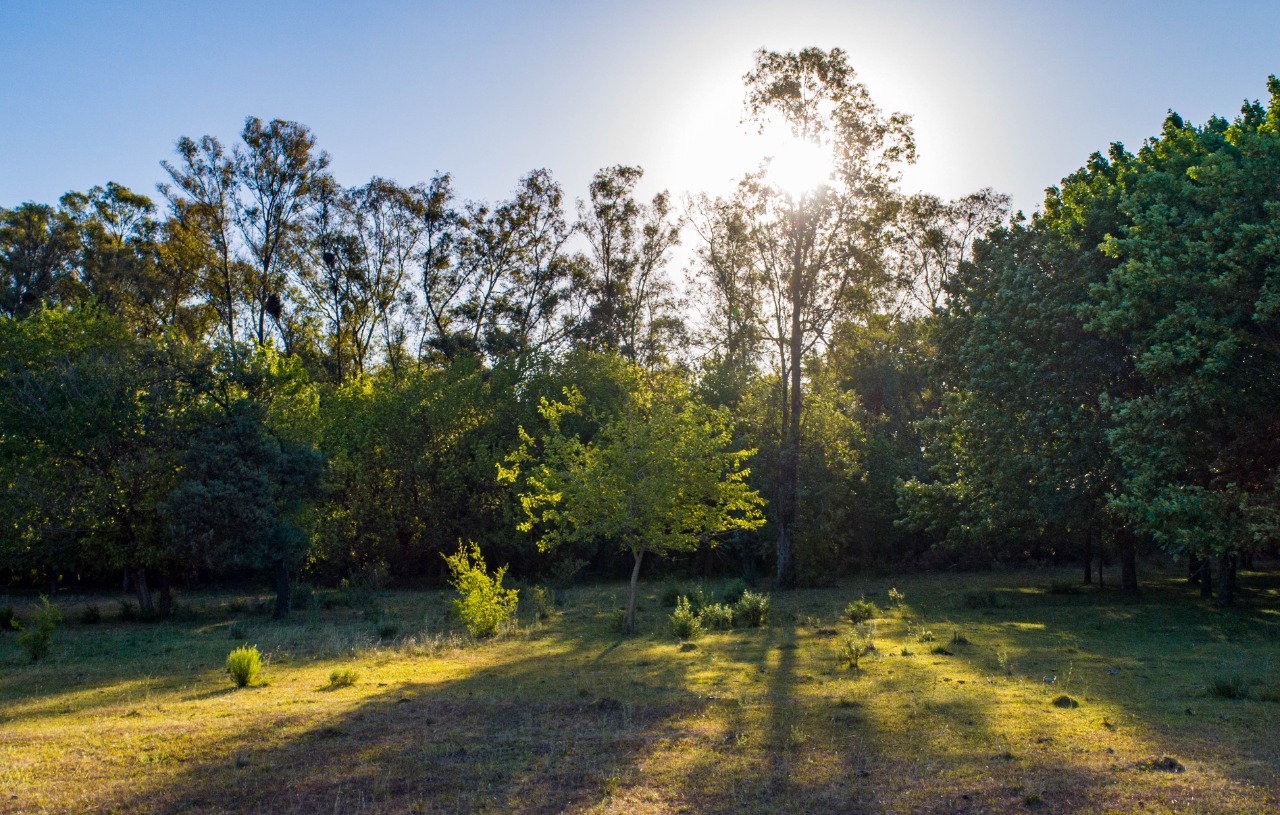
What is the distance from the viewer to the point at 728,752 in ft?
33.2

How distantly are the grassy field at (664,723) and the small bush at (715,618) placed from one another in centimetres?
157

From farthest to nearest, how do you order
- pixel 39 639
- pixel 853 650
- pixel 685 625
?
1. pixel 685 625
2. pixel 39 639
3. pixel 853 650

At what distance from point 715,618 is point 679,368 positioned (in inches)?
1142

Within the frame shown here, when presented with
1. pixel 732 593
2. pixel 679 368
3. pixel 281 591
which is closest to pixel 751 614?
pixel 732 593

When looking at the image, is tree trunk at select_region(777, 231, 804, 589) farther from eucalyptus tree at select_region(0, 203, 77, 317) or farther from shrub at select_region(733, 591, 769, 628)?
eucalyptus tree at select_region(0, 203, 77, 317)

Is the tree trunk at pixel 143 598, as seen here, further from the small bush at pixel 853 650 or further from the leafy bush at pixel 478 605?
the small bush at pixel 853 650

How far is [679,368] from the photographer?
168 ft

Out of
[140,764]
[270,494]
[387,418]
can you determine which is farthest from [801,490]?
[140,764]

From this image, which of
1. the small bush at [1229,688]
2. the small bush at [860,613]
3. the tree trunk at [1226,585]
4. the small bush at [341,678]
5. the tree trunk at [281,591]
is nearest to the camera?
the small bush at [1229,688]

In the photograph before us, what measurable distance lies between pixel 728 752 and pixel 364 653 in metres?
10.9

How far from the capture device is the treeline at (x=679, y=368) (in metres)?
18.8

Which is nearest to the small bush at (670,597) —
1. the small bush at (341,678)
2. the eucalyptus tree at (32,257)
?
the small bush at (341,678)

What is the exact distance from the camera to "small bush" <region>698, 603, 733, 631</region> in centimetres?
2294

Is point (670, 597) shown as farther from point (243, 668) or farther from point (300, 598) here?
point (243, 668)
